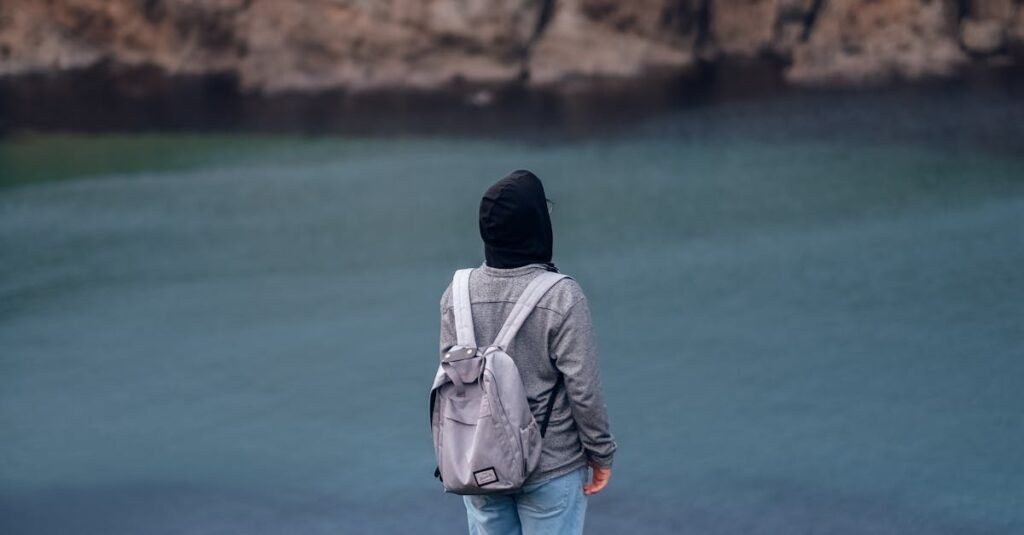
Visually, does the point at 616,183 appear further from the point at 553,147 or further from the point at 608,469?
the point at 608,469

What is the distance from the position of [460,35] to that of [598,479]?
8365mm

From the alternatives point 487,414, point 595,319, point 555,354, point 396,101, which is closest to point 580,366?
point 555,354

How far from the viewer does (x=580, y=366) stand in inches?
80.6

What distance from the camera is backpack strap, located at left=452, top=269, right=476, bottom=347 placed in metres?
2.07

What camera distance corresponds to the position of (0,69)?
1041cm

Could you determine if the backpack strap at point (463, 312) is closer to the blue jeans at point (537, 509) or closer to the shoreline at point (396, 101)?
the blue jeans at point (537, 509)

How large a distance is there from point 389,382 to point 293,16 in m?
6.56

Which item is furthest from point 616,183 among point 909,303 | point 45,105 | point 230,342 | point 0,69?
point 0,69

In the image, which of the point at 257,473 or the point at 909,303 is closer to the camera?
the point at 257,473

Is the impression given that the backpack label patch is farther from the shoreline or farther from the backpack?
the shoreline

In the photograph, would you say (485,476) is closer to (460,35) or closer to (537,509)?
(537,509)

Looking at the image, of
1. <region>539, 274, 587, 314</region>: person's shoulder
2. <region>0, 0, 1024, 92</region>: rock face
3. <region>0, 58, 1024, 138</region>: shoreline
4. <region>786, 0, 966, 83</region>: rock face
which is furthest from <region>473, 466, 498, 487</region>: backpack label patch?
<region>0, 0, 1024, 92</region>: rock face

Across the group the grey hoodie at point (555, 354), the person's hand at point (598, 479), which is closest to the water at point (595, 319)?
the person's hand at point (598, 479)

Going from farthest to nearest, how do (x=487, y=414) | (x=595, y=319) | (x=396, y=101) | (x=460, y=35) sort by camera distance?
(x=460, y=35), (x=396, y=101), (x=595, y=319), (x=487, y=414)
